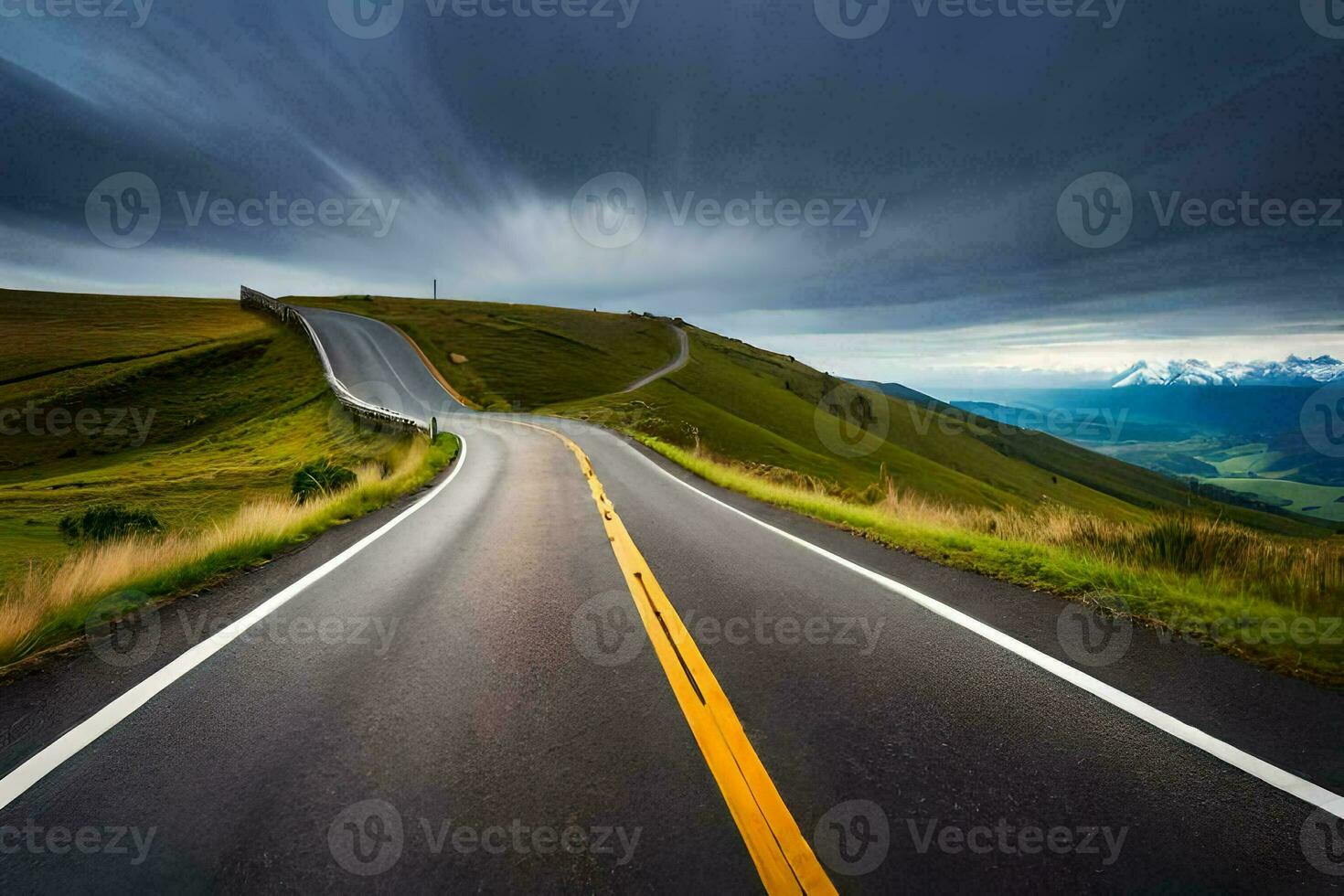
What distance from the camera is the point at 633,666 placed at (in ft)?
11.9

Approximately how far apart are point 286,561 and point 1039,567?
827 cm

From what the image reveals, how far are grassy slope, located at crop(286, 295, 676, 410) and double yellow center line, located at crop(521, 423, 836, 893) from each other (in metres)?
36.2

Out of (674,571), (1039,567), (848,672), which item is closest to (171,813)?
(848,672)

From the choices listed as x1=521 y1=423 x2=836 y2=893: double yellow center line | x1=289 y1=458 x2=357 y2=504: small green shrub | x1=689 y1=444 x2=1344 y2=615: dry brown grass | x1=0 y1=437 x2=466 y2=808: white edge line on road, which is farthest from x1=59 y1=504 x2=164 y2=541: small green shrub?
x1=689 y1=444 x2=1344 y2=615: dry brown grass

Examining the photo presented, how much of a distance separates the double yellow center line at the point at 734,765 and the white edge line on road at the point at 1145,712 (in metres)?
2.07

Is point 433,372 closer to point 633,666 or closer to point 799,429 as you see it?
point 799,429

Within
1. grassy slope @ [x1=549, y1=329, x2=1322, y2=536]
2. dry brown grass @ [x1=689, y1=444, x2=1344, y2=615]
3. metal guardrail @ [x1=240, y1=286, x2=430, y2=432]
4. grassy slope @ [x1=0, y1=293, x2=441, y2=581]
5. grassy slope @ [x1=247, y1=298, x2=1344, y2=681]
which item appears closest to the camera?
dry brown grass @ [x1=689, y1=444, x2=1344, y2=615]

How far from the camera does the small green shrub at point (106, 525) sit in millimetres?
9500

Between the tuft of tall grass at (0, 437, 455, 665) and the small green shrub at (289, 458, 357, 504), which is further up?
the tuft of tall grass at (0, 437, 455, 665)

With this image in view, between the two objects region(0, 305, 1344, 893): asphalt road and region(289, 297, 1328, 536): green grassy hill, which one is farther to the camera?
region(289, 297, 1328, 536): green grassy hill

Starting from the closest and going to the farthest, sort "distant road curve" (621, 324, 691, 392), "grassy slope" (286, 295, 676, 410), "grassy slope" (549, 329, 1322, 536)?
"grassy slope" (549, 329, 1322, 536) < "grassy slope" (286, 295, 676, 410) < "distant road curve" (621, 324, 691, 392)

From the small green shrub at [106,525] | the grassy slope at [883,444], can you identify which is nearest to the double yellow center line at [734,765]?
the grassy slope at [883,444]

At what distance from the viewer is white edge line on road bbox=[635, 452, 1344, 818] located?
223 centimetres

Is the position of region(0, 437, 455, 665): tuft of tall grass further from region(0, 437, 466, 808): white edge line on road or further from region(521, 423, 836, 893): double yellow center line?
region(521, 423, 836, 893): double yellow center line
